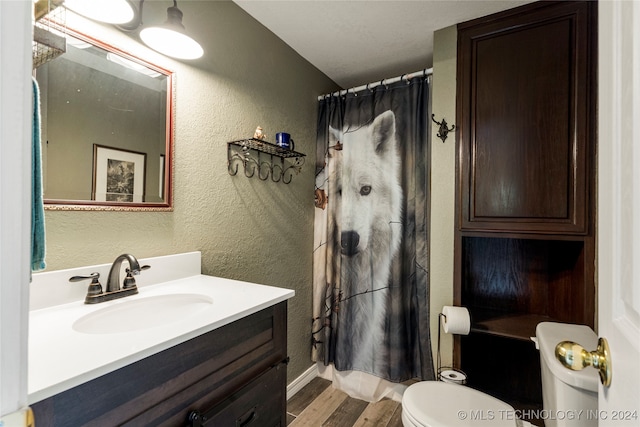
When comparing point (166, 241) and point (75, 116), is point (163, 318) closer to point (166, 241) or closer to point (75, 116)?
point (166, 241)

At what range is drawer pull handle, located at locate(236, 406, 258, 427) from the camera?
0.94 m

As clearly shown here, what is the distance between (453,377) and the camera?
1.60 meters

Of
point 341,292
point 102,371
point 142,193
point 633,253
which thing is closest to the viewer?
point 633,253

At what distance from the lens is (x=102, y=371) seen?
62cm

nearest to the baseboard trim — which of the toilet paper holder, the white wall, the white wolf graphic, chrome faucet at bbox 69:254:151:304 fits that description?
the white wolf graphic

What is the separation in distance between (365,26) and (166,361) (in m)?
1.90

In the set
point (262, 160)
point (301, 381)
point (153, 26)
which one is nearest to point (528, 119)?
point (262, 160)

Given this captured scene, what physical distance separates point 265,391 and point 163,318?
0.46 m

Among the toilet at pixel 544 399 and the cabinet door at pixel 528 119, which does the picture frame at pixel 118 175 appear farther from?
the cabinet door at pixel 528 119

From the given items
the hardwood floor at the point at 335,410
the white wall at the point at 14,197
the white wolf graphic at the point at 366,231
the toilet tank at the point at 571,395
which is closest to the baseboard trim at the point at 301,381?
the hardwood floor at the point at 335,410

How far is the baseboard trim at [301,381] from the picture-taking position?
203cm

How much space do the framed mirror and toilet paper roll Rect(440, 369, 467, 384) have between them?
1638mm

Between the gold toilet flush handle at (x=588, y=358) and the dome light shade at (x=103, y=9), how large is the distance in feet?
5.16

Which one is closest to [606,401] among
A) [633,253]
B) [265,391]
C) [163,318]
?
[633,253]
